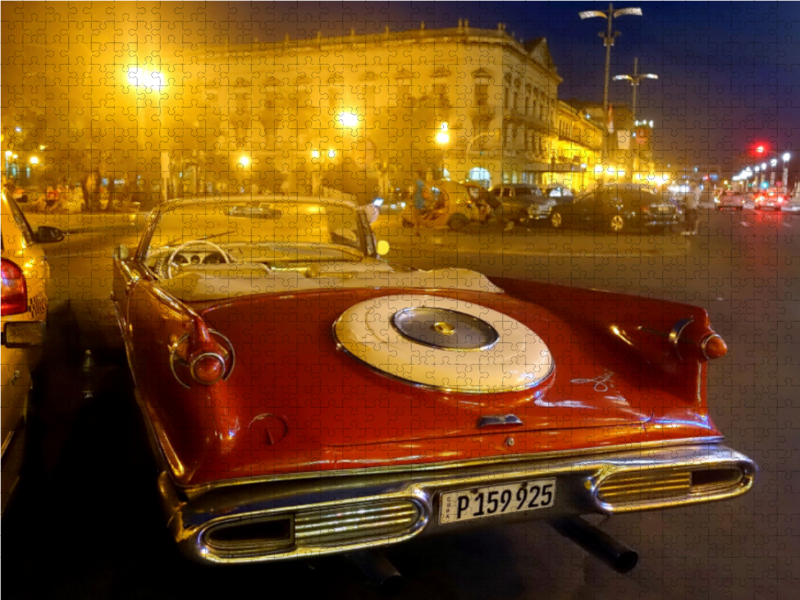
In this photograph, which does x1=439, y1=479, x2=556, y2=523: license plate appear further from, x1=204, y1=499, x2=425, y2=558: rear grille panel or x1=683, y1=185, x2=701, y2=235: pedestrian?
x1=683, y1=185, x2=701, y2=235: pedestrian

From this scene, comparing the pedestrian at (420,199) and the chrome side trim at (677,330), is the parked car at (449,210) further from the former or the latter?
the chrome side trim at (677,330)

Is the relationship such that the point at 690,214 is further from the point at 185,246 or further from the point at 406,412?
the point at 406,412

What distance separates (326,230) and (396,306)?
8.31 feet

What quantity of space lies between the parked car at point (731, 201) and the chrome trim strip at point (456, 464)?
46608mm

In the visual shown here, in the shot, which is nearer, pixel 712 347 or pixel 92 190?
pixel 712 347

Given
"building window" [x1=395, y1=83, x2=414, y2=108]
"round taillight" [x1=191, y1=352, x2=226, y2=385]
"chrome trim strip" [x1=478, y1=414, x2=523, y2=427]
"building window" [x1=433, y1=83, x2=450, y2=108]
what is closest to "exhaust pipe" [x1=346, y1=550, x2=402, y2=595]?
"chrome trim strip" [x1=478, y1=414, x2=523, y2=427]

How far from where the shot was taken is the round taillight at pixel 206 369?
240 centimetres

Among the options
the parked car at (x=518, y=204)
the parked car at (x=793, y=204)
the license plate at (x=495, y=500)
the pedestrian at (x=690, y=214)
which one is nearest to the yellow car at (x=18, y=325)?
the license plate at (x=495, y=500)

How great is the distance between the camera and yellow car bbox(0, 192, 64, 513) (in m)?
3.38

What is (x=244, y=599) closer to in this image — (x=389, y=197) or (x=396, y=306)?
(x=396, y=306)

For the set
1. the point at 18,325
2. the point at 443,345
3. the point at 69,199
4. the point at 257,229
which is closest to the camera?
the point at 443,345

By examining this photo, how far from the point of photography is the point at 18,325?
3.80 meters

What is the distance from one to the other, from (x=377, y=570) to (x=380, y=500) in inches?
9.7

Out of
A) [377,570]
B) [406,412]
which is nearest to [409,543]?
[377,570]
